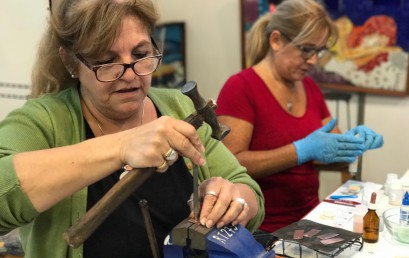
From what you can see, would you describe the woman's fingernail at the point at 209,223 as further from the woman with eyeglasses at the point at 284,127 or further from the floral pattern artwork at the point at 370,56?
the floral pattern artwork at the point at 370,56

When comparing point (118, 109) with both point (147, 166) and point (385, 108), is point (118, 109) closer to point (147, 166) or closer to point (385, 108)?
point (147, 166)

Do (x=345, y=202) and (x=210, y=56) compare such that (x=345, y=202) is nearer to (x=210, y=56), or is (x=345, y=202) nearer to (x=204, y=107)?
(x=204, y=107)

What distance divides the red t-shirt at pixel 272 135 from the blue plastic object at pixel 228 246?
3.08ft

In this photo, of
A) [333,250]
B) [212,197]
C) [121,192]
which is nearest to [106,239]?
[212,197]

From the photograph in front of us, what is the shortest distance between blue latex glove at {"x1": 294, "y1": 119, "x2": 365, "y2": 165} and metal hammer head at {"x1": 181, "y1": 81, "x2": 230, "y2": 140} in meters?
0.93

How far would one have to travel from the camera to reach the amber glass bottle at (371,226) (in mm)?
1426

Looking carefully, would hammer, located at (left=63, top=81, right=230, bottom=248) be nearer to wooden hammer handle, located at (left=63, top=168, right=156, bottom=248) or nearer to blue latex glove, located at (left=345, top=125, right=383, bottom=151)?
wooden hammer handle, located at (left=63, top=168, right=156, bottom=248)

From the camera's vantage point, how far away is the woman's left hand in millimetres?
1073

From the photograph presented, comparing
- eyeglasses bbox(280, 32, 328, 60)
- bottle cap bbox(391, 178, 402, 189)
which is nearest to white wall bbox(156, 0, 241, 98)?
eyeglasses bbox(280, 32, 328, 60)

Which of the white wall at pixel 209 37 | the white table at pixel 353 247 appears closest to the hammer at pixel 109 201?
the white table at pixel 353 247

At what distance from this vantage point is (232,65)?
139 inches

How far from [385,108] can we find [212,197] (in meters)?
2.24

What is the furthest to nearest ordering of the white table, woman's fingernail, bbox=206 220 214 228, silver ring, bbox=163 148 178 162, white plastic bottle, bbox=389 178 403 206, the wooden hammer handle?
white plastic bottle, bbox=389 178 403 206, the white table, woman's fingernail, bbox=206 220 214 228, silver ring, bbox=163 148 178 162, the wooden hammer handle

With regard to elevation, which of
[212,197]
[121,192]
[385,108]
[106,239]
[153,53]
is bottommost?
[385,108]
